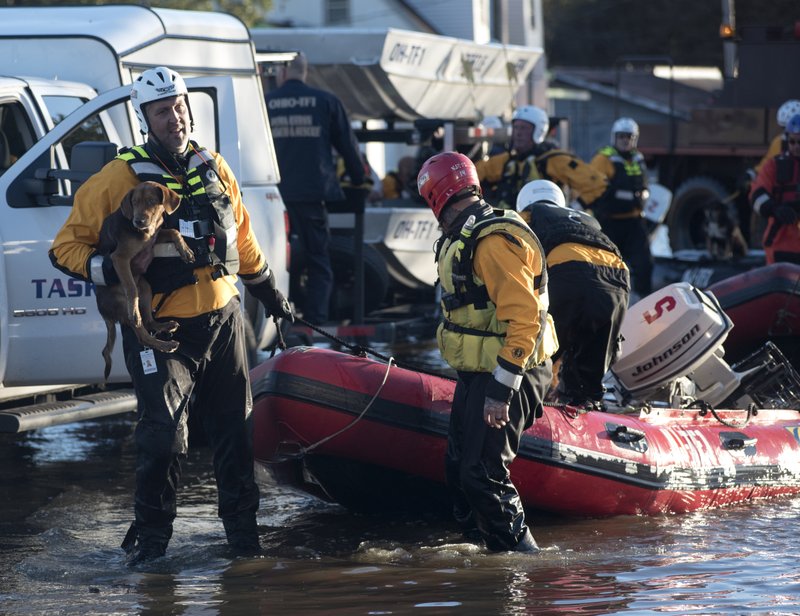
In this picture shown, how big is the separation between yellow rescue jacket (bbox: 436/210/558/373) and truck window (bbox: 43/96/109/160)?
2.41m

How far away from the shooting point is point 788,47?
56.9ft

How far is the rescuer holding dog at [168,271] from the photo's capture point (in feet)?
18.8

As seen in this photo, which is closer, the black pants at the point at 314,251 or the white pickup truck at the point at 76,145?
the white pickup truck at the point at 76,145

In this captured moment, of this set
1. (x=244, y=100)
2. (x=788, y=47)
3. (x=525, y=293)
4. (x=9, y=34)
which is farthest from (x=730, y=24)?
(x=525, y=293)

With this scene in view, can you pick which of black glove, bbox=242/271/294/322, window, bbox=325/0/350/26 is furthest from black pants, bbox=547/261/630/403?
window, bbox=325/0/350/26

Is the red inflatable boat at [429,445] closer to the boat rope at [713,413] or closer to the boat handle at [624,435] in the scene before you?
the boat handle at [624,435]

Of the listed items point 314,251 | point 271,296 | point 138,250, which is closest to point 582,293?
point 271,296

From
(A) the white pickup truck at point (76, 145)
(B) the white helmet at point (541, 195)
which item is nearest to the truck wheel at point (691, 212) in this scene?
(A) the white pickup truck at point (76, 145)

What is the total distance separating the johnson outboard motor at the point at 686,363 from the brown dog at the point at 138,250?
114 inches

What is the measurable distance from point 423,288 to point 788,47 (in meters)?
7.45

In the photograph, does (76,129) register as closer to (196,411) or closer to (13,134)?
(13,134)

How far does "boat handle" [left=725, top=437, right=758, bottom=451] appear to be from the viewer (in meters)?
7.41

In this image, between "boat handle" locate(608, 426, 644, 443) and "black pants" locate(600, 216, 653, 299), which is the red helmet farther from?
"black pants" locate(600, 216, 653, 299)

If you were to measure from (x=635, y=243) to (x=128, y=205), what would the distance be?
833 cm
